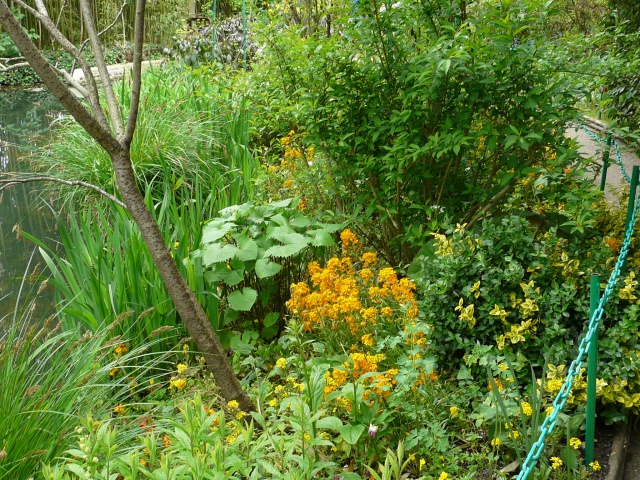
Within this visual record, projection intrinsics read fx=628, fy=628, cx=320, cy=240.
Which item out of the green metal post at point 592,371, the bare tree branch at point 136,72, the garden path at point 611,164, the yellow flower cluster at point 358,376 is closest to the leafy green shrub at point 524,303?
the green metal post at point 592,371

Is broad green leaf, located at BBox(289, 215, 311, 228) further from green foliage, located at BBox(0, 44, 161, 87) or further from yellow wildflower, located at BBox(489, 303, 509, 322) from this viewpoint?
green foliage, located at BBox(0, 44, 161, 87)

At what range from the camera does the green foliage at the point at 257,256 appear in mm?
3168

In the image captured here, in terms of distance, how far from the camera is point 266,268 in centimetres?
318

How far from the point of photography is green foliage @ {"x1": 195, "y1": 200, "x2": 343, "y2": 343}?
10.4 ft

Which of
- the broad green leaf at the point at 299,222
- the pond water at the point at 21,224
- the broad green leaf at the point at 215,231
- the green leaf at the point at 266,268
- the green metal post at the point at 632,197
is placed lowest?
the pond water at the point at 21,224

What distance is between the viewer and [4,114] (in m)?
12.1

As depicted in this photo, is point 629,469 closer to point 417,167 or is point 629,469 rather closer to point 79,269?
point 417,167

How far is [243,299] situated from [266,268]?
20cm

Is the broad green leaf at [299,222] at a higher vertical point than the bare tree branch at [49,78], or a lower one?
lower

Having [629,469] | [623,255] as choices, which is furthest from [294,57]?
[629,469]

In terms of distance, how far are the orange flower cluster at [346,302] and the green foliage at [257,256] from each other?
0.80ft

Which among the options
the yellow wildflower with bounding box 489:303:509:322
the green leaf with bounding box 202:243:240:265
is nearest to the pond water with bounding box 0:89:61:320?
the green leaf with bounding box 202:243:240:265

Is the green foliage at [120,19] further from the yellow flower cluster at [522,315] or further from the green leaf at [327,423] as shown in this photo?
the green leaf at [327,423]

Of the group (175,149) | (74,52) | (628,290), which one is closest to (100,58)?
(74,52)
